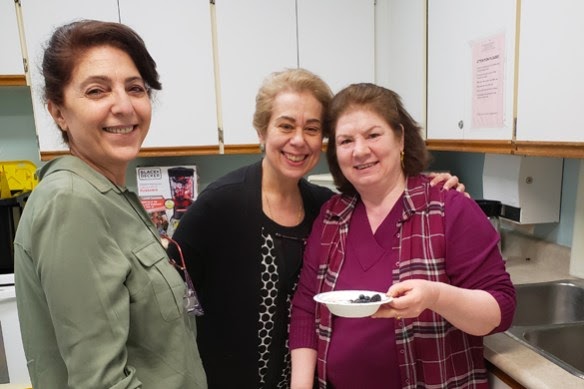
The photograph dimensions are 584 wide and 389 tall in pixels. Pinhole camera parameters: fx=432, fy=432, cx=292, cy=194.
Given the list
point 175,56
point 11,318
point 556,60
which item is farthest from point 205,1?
point 11,318

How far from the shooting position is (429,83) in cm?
202

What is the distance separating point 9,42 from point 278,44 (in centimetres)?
130

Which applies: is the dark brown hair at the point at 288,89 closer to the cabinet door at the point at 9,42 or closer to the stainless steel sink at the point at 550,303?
the stainless steel sink at the point at 550,303

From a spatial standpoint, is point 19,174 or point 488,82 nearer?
point 488,82

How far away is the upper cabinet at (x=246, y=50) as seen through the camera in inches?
87.5

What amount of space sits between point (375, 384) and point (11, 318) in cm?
179

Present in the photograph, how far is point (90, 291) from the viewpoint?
710mm

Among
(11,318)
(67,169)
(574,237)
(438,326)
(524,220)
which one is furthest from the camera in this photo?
(11,318)

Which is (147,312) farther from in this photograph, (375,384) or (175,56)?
(175,56)

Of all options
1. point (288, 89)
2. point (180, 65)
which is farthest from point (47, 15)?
point (288, 89)

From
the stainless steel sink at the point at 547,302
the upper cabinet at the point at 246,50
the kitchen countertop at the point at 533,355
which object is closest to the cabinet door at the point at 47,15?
the upper cabinet at the point at 246,50

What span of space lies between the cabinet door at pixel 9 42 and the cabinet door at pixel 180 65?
19.5 inches

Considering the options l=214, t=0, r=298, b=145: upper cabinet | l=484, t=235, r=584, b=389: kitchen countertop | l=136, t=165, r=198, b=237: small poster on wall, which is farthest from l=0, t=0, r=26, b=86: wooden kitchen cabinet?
l=484, t=235, r=584, b=389: kitchen countertop

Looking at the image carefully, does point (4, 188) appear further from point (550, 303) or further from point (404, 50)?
point (550, 303)
